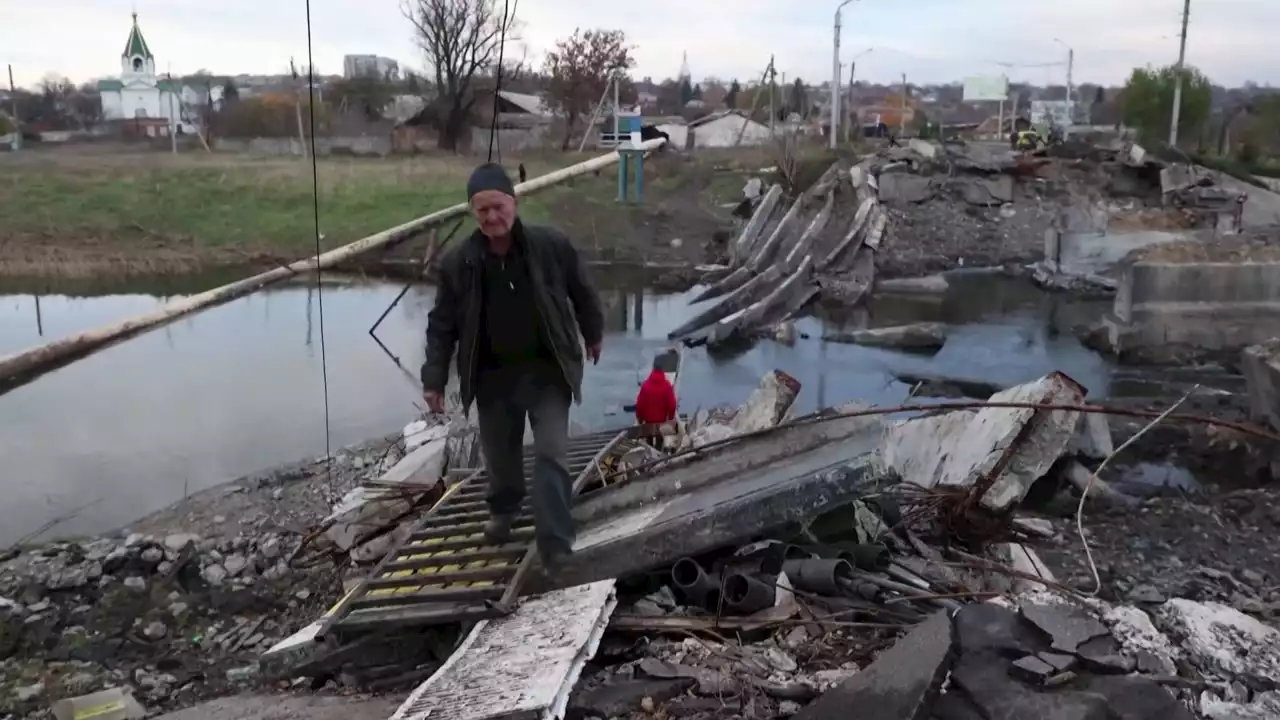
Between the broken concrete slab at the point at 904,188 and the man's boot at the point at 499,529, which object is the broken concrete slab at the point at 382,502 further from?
the broken concrete slab at the point at 904,188

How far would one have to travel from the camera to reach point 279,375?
12414 millimetres

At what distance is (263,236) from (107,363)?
10.2 metres

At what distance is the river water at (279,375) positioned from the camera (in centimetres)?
923

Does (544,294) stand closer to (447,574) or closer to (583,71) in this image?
(447,574)

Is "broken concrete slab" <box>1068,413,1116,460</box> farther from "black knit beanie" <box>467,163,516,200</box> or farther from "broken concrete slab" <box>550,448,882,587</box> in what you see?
"black knit beanie" <box>467,163,516,200</box>

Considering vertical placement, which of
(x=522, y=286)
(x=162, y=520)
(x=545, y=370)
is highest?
(x=522, y=286)

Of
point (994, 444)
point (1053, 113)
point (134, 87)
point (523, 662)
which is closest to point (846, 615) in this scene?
point (523, 662)

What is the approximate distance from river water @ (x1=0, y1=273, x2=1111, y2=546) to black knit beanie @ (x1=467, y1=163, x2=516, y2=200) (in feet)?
19.7

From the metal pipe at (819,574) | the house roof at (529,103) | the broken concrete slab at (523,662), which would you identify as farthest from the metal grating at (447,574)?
the house roof at (529,103)

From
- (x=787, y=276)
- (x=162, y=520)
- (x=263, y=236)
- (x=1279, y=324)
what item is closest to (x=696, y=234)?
(x=787, y=276)

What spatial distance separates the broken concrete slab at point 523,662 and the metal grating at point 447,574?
0.55ft

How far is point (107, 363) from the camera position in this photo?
42.9 ft

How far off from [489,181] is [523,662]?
5.63ft

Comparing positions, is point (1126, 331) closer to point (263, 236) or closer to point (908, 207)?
point (908, 207)
